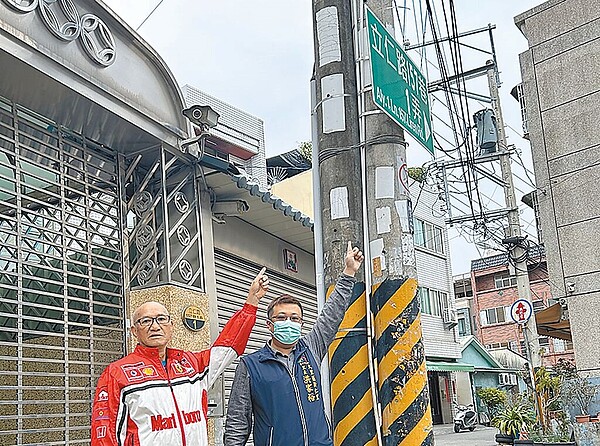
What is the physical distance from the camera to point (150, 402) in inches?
147

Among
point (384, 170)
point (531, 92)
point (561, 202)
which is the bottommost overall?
point (384, 170)

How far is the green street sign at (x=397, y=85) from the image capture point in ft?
14.3

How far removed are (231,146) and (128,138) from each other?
743 inches

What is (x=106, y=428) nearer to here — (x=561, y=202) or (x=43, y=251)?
(x=43, y=251)

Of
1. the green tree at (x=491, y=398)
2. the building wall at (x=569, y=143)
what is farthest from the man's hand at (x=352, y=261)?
the green tree at (x=491, y=398)

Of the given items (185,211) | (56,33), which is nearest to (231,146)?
(185,211)

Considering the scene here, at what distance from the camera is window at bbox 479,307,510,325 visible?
165 ft

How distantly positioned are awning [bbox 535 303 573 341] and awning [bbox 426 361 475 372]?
9.96m

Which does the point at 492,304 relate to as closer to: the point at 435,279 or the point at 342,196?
the point at 435,279

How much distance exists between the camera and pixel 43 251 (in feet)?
22.7

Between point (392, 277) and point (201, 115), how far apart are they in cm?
411

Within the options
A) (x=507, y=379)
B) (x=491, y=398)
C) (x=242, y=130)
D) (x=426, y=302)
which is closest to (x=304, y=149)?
(x=242, y=130)

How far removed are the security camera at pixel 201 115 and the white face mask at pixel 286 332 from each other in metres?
4.01

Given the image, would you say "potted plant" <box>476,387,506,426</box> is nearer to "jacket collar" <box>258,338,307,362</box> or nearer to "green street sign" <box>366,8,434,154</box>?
"green street sign" <box>366,8,434,154</box>
